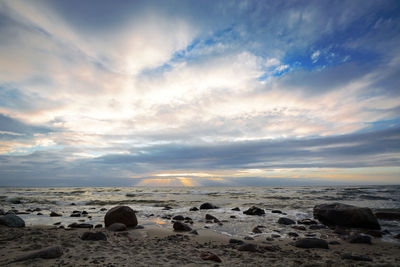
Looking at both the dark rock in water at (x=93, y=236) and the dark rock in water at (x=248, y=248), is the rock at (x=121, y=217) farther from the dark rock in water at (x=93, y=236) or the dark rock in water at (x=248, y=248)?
the dark rock in water at (x=248, y=248)

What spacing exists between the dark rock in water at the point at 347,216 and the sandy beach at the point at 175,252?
113 inches

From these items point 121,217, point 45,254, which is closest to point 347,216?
point 121,217

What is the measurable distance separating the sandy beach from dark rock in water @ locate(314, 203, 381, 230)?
286 centimetres

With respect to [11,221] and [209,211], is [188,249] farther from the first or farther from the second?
[209,211]

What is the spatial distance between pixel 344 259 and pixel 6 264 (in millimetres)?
9672

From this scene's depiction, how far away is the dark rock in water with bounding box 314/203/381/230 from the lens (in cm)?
1197

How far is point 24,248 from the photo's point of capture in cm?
686

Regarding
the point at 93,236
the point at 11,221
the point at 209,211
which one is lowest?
the point at 209,211

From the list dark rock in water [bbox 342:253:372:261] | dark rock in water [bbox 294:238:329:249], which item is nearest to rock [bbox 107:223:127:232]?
dark rock in water [bbox 294:238:329:249]

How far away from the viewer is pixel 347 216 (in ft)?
41.4

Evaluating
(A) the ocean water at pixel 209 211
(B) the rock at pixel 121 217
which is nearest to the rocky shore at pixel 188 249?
(B) the rock at pixel 121 217

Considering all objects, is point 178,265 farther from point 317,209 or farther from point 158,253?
point 317,209

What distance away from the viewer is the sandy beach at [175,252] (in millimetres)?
5902

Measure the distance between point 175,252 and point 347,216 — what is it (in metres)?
11.3
